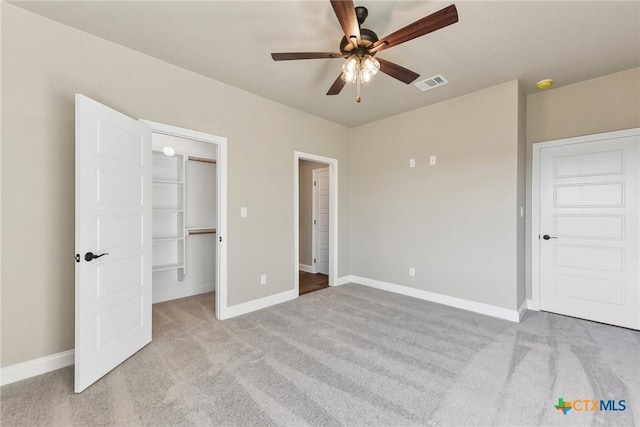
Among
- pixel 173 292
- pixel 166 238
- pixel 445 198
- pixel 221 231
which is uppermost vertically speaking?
pixel 445 198

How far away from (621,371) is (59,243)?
180 inches

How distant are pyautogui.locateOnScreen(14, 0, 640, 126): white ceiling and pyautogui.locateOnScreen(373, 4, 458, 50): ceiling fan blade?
1.28 feet

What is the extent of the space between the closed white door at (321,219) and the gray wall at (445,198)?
0.77 meters

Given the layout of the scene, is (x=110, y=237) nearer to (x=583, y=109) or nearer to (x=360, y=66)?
(x=360, y=66)

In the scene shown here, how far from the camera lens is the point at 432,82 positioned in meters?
3.12

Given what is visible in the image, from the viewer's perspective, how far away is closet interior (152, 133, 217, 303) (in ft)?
12.3

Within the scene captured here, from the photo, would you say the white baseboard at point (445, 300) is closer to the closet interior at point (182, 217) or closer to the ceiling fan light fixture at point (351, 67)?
the closet interior at point (182, 217)

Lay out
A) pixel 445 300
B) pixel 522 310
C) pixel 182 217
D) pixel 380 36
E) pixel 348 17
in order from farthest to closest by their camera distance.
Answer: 1. pixel 182 217
2. pixel 445 300
3. pixel 522 310
4. pixel 380 36
5. pixel 348 17

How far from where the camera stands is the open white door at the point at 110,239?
1.90 m

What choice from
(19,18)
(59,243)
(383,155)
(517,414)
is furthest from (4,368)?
(383,155)

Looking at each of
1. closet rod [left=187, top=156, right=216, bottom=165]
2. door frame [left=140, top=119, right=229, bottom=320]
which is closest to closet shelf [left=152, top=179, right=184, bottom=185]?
closet rod [left=187, top=156, right=216, bottom=165]

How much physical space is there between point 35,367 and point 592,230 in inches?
218

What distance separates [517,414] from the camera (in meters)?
1.67

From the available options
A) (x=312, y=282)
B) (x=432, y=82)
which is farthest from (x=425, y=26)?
(x=312, y=282)
